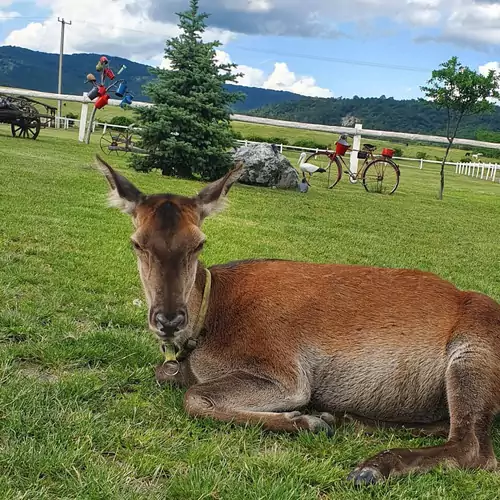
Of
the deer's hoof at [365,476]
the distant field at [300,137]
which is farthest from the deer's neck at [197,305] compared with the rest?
the distant field at [300,137]

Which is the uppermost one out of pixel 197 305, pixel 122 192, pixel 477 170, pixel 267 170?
pixel 477 170

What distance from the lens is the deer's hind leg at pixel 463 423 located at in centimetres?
367

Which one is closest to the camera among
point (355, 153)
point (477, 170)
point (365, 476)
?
point (365, 476)

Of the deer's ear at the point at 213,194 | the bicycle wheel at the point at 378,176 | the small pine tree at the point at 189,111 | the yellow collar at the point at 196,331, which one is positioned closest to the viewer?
the yellow collar at the point at 196,331

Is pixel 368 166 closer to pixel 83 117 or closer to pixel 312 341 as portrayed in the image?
pixel 83 117

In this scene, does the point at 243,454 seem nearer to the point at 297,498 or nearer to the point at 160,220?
the point at 297,498

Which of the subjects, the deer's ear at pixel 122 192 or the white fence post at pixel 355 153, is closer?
the deer's ear at pixel 122 192

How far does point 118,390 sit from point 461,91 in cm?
2068

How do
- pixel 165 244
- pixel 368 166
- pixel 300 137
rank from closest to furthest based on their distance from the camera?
pixel 165 244 < pixel 368 166 < pixel 300 137

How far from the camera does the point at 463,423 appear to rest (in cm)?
401

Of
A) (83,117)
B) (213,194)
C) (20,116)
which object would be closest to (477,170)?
(83,117)

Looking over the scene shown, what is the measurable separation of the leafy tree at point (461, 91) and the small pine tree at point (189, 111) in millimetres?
8146

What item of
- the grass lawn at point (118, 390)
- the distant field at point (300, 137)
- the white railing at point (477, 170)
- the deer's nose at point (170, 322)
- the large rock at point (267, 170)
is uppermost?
the distant field at point (300, 137)

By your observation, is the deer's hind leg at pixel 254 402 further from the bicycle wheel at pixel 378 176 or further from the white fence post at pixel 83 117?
the white fence post at pixel 83 117
